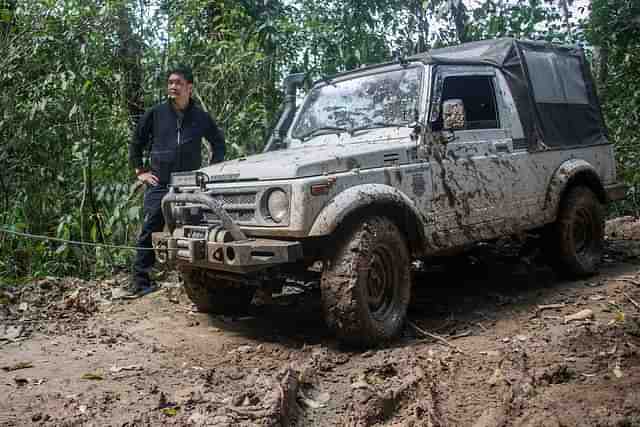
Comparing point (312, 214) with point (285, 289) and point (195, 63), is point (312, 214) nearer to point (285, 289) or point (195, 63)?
point (285, 289)

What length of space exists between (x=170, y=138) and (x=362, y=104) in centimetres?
171

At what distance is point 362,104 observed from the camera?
4.64 meters

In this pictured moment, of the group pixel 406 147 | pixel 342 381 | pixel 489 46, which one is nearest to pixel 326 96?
pixel 406 147

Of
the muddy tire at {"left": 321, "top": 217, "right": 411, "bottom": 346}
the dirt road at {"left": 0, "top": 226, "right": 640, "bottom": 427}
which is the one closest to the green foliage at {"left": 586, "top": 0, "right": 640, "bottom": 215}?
the dirt road at {"left": 0, "top": 226, "right": 640, "bottom": 427}

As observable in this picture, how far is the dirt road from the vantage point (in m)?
2.76

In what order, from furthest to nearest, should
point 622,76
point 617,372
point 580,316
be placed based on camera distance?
point 622,76 → point 580,316 → point 617,372

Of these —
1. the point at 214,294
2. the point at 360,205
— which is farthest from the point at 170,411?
the point at 214,294

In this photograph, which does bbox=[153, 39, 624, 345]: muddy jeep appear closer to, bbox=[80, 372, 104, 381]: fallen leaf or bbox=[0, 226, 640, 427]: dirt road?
bbox=[0, 226, 640, 427]: dirt road

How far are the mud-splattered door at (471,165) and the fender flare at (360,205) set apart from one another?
313 mm

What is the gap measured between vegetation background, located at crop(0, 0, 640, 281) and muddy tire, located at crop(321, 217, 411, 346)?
3061 millimetres

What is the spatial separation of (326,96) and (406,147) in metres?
1.19

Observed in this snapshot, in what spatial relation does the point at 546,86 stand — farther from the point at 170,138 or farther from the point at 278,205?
the point at 170,138

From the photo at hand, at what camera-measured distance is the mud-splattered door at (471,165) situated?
432cm

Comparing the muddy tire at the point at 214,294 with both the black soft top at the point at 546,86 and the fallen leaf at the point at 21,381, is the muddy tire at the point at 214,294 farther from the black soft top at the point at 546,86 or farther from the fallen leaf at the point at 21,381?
the black soft top at the point at 546,86
